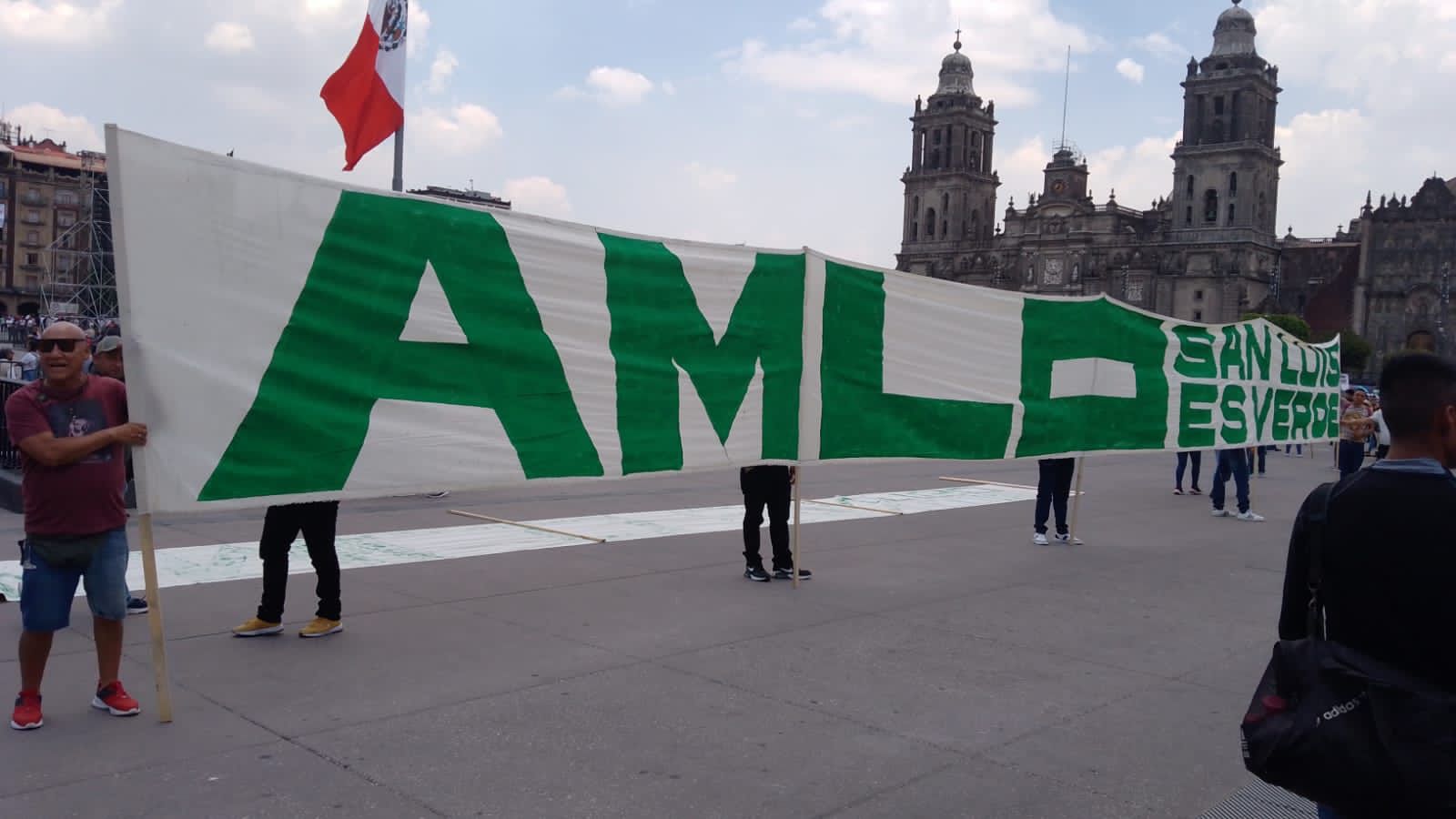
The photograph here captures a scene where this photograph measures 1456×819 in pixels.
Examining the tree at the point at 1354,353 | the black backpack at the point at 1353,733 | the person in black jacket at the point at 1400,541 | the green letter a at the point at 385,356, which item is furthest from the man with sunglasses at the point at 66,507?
the tree at the point at 1354,353

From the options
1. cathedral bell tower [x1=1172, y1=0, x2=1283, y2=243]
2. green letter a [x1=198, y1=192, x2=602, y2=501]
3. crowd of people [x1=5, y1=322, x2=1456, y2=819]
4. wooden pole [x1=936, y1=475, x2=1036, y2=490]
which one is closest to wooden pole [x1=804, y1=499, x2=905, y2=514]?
wooden pole [x1=936, y1=475, x2=1036, y2=490]

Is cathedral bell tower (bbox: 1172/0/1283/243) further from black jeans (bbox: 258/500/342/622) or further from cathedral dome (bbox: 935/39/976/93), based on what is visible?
black jeans (bbox: 258/500/342/622)

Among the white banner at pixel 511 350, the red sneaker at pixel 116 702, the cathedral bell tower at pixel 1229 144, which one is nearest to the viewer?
the red sneaker at pixel 116 702

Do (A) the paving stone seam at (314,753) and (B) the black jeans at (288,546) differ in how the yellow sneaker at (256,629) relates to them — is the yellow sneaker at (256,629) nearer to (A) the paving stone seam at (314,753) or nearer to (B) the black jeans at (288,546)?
(B) the black jeans at (288,546)

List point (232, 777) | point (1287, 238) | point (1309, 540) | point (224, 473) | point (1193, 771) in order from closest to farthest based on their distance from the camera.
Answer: point (1309, 540) < point (232, 777) < point (1193, 771) < point (224, 473) < point (1287, 238)

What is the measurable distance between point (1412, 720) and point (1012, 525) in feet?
33.0

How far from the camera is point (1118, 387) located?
11.2m

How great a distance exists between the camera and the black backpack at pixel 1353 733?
2.62 m

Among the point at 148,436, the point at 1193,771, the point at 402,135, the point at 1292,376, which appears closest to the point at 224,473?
the point at 148,436

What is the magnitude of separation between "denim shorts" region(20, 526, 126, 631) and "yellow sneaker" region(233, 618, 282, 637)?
147 centimetres

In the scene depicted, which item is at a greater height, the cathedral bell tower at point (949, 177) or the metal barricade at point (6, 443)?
the cathedral bell tower at point (949, 177)

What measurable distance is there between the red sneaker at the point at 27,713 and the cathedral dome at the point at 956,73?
12198cm

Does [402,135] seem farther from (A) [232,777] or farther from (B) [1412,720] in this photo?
(B) [1412,720]

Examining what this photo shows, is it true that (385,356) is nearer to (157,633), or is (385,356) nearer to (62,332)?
(62,332)
